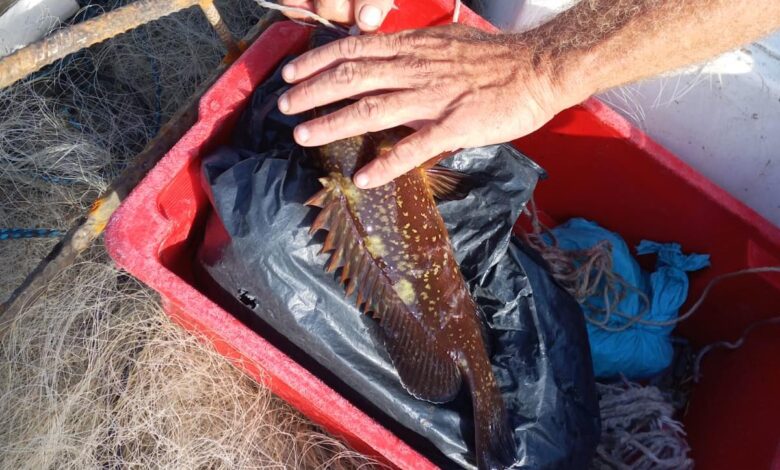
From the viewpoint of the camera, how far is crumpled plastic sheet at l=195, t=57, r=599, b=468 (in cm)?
218

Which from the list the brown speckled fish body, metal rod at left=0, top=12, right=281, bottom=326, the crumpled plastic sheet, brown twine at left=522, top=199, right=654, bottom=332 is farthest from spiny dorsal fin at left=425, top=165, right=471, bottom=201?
metal rod at left=0, top=12, right=281, bottom=326

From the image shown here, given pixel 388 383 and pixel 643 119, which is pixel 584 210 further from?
pixel 388 383

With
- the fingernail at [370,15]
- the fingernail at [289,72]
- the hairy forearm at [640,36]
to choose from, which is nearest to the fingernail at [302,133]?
the fingernail at [289,72]

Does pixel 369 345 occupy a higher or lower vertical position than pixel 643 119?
higher

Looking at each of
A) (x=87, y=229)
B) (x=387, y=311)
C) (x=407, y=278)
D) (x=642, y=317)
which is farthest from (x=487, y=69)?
(x=87, y=229)

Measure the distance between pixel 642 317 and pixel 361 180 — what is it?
5.59 ft

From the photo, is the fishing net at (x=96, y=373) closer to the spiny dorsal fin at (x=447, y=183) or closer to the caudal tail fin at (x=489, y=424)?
the caudal tail fin at (x=489, y=424)

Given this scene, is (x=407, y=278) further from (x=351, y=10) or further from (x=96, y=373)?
(x=96, y=373)

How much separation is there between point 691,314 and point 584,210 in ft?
2.42

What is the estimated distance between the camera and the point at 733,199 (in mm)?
2766

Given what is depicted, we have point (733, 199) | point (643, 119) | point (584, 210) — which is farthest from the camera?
point (584, 210)

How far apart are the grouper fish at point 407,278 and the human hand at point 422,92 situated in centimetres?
11

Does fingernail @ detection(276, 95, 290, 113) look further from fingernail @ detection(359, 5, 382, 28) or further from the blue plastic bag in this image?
the blue plastic bag

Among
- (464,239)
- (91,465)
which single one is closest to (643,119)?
(464,239)
